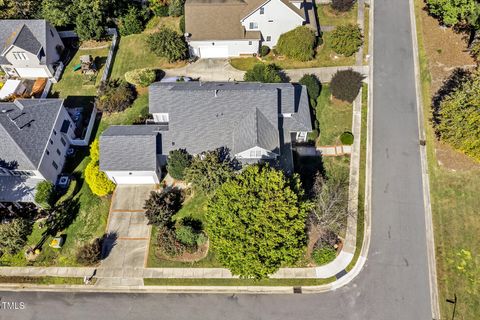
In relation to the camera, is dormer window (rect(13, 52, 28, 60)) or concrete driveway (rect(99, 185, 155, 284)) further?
dormer window (rect(13, 52, 28, 60))

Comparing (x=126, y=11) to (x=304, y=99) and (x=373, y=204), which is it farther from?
(x=373, y=204)

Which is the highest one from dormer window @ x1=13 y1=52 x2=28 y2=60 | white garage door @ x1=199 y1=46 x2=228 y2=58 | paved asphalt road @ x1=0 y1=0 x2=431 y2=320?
dormer window @ x1=13 y1=52 x2=28 y2=60

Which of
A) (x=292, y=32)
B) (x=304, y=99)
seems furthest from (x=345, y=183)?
(x=292, y=32)

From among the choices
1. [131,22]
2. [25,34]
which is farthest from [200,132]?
[25,34]

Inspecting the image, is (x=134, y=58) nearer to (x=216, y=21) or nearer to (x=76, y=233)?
(x=216, y=21)

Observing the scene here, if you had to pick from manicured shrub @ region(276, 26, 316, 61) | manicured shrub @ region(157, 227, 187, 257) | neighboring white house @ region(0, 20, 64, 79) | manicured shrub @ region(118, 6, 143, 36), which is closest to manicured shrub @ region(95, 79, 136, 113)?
neighboring white house @ region(0, 20, 64, 79)

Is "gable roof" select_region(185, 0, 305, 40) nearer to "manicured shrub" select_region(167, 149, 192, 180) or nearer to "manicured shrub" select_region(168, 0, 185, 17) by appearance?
"manicured shrub" select_region(168, 0, 185, 17)
